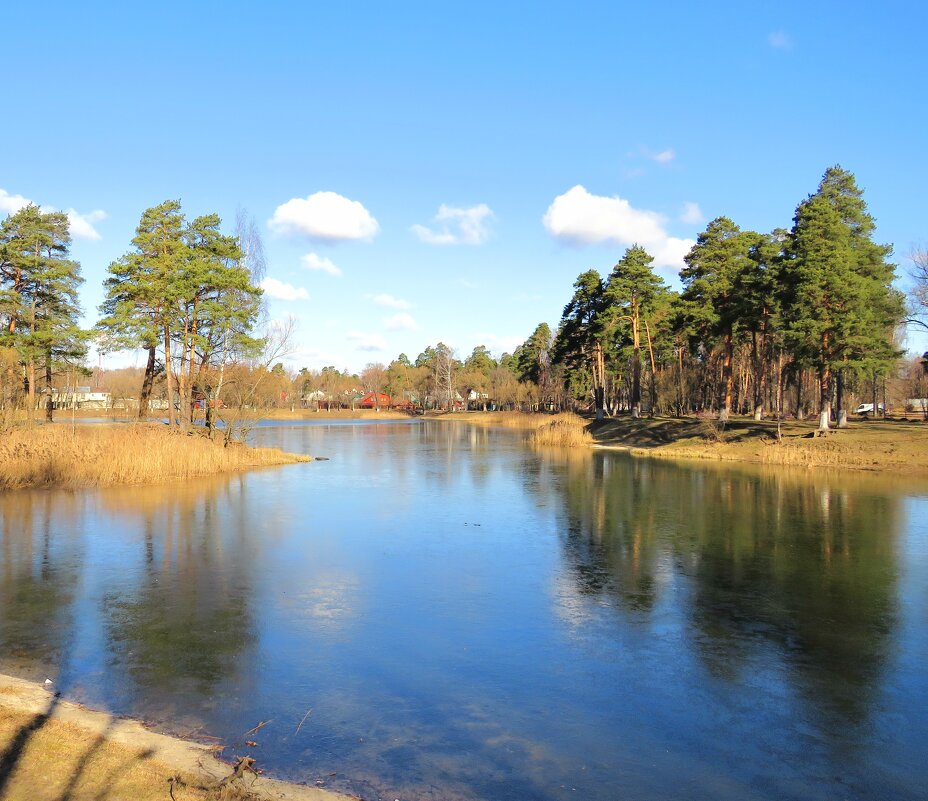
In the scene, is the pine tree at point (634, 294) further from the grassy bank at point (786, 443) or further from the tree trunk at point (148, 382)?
the tree trunk at point (148, 382)

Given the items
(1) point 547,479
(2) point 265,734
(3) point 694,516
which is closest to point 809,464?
(1) point 547,479

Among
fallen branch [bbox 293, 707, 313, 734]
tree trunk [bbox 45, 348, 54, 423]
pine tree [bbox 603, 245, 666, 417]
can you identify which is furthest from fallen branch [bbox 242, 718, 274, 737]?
pine tree [bbox 603, 245, 666, 417]

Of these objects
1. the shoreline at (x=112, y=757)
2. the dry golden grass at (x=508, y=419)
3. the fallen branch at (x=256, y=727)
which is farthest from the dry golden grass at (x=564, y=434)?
the shoreline at (x=112, y=757)

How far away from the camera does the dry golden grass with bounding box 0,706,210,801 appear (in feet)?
15.8

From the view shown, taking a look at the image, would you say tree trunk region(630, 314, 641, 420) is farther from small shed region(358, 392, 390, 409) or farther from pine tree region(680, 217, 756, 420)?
small shed region(358, 392, 390, 409)

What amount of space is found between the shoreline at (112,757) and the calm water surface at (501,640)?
441mm

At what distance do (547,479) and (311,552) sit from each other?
568 inches

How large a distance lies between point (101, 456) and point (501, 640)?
1814 cm

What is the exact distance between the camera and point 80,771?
5.11 m

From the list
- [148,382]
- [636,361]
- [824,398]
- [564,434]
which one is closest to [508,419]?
[636,361]

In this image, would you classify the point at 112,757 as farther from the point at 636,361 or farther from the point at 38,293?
the point at 636,361

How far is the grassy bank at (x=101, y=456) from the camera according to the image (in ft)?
70.7

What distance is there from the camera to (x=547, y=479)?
27.2 meters

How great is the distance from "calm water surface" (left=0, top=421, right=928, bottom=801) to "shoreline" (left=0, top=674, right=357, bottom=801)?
1.45 feet
